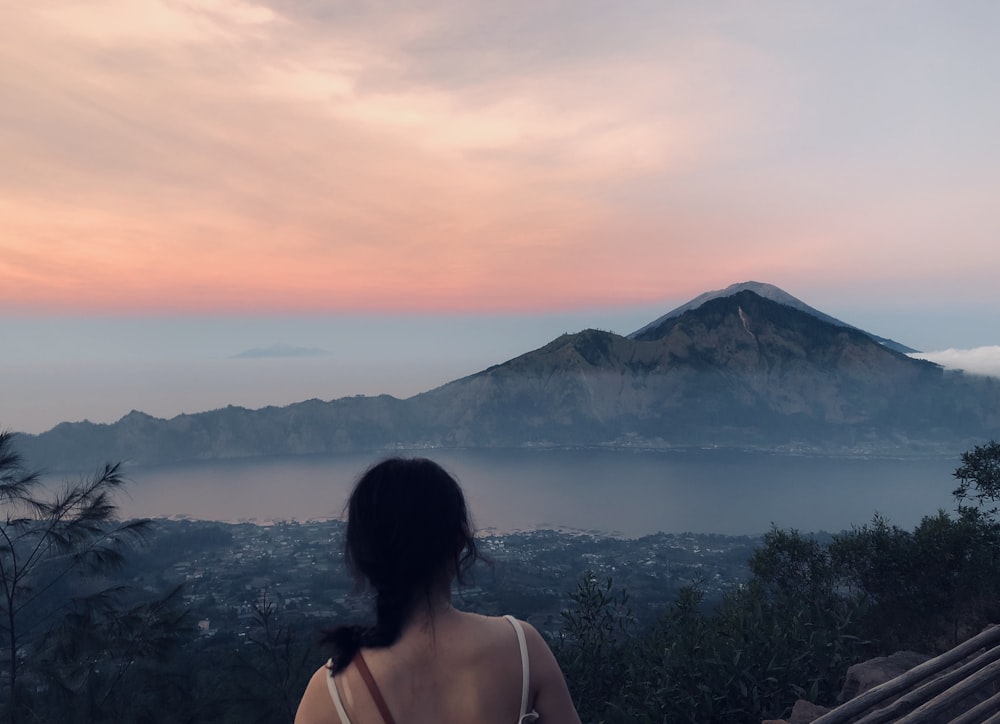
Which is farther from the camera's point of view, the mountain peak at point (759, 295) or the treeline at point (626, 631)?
the mountain peak at point (759, 295)

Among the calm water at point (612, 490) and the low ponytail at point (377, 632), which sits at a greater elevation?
the low ponytail at point (377, 632)

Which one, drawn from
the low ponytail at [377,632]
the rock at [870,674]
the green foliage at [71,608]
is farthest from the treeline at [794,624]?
the green foliage at [71,608]

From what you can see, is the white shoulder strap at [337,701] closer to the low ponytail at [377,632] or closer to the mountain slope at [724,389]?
the low ponytail at [377,632]

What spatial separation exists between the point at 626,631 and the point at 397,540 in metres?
7.33

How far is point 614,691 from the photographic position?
6.43m

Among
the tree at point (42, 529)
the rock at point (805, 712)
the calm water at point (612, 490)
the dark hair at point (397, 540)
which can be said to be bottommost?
the calm water at point (612, 490)

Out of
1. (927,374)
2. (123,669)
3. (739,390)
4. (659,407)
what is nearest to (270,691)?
(123,669)

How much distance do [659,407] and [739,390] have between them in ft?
46.5

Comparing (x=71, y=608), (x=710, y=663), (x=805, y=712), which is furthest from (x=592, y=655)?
(x=71, y=608)

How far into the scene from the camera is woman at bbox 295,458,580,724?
1.30 meters

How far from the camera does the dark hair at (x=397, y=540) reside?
1.36 m

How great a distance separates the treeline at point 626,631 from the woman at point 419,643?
406cm

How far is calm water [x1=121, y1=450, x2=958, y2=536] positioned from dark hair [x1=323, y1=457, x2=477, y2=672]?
118ft

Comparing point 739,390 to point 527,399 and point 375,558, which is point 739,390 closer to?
point 527,399
